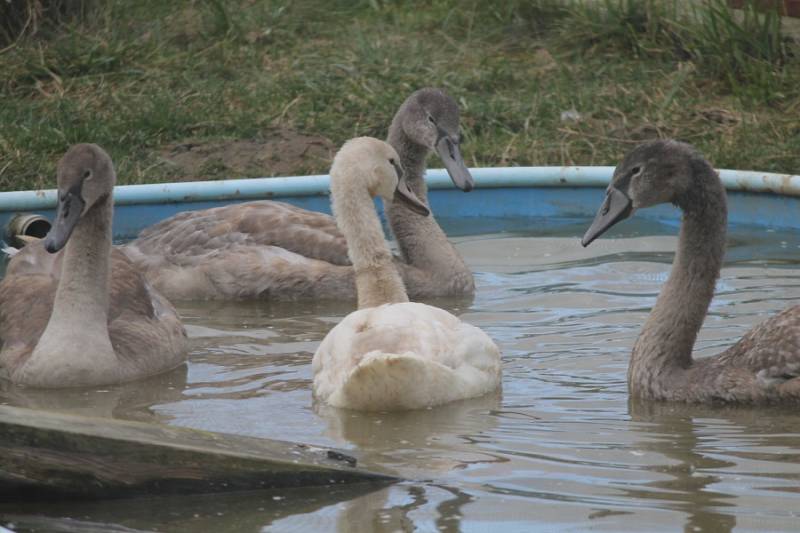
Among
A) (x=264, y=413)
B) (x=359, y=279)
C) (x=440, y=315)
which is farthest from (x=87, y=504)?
(x=359, y=279)

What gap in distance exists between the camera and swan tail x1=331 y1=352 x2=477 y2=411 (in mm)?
5766

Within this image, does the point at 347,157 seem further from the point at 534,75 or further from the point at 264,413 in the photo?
the point at 534,75

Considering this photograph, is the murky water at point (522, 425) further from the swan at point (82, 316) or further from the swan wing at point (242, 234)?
the swan wing at point (242, 234)

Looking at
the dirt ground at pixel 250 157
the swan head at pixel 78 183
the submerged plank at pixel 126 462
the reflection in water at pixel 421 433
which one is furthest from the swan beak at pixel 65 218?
the dirt ground at pixel 250 157

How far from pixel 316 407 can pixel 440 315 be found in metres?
0.56

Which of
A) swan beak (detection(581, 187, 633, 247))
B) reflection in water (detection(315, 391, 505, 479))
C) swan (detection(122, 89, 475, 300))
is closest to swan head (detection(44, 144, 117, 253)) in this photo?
reflection in water (detection(315, 391, 505, 479))

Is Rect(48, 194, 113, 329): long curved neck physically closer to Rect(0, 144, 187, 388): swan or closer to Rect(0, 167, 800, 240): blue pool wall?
Rect(0, 144, 187, 388): swan

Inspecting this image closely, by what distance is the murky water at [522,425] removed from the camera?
4734 millimetres

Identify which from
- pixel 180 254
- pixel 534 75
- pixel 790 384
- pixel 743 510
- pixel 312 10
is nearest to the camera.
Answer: pixel 743 510

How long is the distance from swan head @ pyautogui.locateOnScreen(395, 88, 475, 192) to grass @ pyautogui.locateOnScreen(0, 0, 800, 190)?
1713 millimetres

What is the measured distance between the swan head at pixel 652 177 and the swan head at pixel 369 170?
116cm

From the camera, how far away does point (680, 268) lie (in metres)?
6.27

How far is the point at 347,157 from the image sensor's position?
23.0ft

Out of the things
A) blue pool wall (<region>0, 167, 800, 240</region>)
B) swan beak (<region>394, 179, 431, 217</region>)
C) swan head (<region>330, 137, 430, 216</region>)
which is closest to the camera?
swan head (<region>330, 137, 430, 216</region>)
